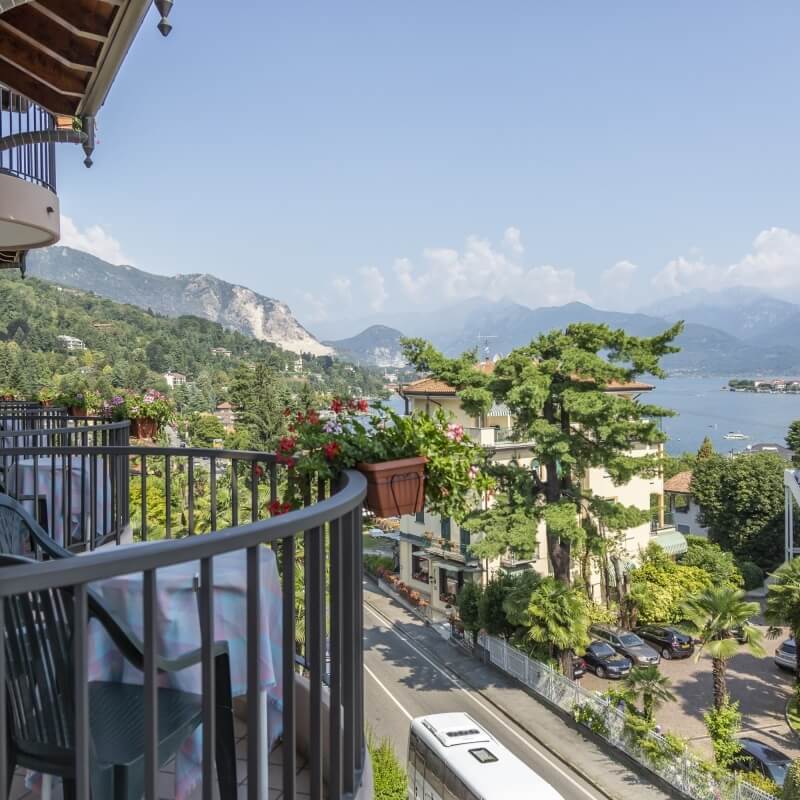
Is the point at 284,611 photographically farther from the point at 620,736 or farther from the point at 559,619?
the point at 559,619

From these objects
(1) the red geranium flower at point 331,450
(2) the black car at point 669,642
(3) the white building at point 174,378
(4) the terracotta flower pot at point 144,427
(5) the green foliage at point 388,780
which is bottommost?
(2) the black car at point 669,642

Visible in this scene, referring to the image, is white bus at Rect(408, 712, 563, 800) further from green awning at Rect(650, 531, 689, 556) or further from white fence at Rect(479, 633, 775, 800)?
green awning at Rect(650, 531, 689, 556)

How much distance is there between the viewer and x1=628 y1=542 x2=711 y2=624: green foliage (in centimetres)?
2267

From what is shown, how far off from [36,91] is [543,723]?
15.1 meters

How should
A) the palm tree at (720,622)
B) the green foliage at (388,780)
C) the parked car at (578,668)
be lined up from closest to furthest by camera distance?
1. the green foliage at (388,780)
2. the palm tree at (720,622)
3. the parked car at (578,668)

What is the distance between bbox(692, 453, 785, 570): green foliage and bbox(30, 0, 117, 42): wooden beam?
30.9 meters

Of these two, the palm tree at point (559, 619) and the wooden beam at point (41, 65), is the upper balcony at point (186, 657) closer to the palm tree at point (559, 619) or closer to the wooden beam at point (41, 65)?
the wooden beam at point (41, 65)

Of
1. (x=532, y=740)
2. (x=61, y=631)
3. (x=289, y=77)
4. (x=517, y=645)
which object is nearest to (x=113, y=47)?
(x=61, y=631)

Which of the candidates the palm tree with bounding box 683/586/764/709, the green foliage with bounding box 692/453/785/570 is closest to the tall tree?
the palm tree with bounding box 683/586/764/709

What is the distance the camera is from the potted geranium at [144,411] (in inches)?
404

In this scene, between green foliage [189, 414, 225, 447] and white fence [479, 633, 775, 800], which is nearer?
white fence [479, 633, 775, 800]

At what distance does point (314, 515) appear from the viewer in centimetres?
136

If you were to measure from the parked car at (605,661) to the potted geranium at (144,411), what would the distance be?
13.2 m

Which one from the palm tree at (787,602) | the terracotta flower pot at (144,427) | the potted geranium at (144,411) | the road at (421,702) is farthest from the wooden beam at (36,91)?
the palm tree at (787,602)
